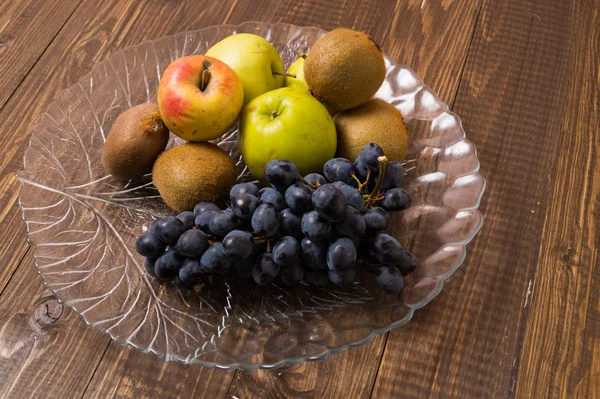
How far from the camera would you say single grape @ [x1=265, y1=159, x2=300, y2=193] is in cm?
58

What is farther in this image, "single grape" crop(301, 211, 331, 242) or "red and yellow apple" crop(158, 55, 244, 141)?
"red and yellow apple" crop(158, 55, 244, 141)

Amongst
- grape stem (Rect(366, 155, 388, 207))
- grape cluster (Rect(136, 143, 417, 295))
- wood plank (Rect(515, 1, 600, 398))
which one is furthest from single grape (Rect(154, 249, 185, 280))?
wood plank (Rect(515, 1, 600, 398))

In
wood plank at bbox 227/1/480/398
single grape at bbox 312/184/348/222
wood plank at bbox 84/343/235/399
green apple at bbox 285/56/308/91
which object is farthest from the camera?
wood plank at bbox 227/1/480/398

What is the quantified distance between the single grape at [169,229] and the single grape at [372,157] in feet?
0.67

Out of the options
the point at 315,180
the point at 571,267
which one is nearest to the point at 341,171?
the point at 315,180

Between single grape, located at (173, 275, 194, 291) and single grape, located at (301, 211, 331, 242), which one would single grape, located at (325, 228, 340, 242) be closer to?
single grape, located at (301, 211, 331, 242)

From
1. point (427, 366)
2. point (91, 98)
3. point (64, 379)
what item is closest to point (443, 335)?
point (427, 366)

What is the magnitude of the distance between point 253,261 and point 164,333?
12 centimetres

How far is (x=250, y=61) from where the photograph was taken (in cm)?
73

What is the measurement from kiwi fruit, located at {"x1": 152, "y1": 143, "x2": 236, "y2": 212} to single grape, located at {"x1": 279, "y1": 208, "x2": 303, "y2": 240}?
0.13 meters

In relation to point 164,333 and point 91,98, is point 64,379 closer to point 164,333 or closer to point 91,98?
point 164,333

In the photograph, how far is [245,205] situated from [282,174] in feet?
0.16

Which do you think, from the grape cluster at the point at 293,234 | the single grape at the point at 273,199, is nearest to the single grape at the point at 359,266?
the grape cluster at the point at 293,234

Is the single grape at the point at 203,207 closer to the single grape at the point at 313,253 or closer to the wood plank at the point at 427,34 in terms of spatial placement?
the single grape at the point at 313,253
